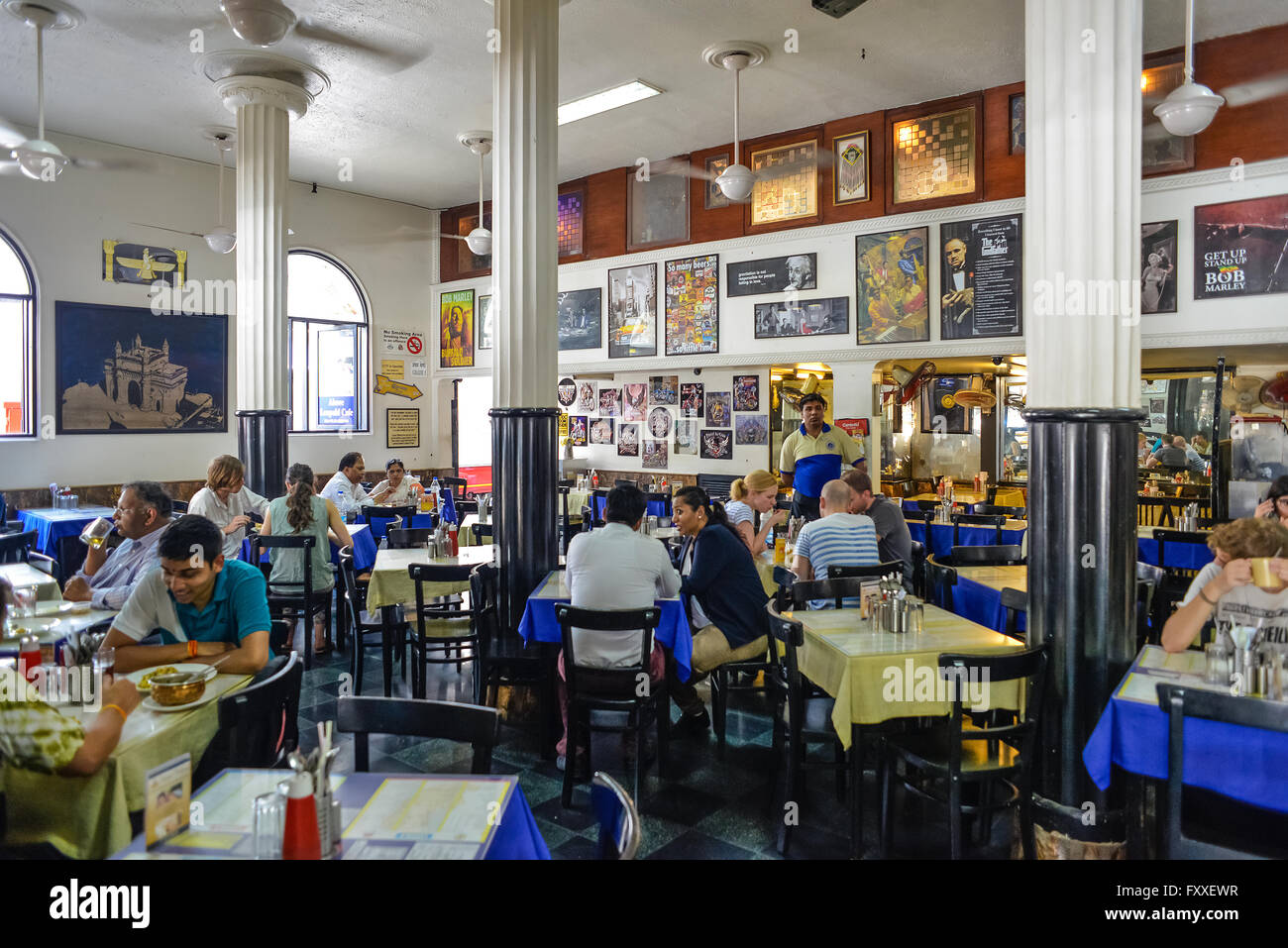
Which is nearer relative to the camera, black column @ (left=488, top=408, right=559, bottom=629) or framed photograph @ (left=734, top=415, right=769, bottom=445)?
black column @ (left=488, top=408, right=559, bottom=629)

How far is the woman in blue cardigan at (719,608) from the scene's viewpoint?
440cm

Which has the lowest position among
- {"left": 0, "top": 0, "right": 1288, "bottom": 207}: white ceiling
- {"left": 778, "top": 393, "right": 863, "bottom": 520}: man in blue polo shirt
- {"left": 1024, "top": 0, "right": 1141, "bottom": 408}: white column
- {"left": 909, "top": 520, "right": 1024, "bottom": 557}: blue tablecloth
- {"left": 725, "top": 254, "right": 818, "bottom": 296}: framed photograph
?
{"left": 909, "top": 520, "right": 1024, "bottom": 557}: blue tablecloth

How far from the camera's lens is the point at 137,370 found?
367 inches

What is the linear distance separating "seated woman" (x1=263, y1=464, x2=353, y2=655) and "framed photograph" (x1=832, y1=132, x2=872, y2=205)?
20.2ft

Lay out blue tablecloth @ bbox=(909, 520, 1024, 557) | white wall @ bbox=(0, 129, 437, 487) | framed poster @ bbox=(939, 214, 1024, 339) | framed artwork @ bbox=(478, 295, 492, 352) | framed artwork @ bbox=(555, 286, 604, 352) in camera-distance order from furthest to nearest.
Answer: framed artwork @ bbox=(478, 295, 492, 352)
framed artwork @ bbox=(555, 286, 604, 352)
white wall @ bbox=(0, 129, 437, 487)
framed poster @ bbox=(939, 214, 1024, 339)
blue tablecloth @ bbox=(909, 520, 1024, 557)

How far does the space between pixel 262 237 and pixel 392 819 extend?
7389 millimetres

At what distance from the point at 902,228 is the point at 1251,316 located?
312cm

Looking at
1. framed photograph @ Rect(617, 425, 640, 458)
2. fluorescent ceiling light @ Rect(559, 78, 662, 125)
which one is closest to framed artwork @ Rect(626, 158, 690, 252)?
fluorescent ceiling light @ Rect(559, 78, 662, 125)

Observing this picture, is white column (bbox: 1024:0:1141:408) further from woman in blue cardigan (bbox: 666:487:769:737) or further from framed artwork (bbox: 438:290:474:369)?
framed artwork (bbox: 438:290:474:369)

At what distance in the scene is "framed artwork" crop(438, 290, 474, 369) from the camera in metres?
12.0

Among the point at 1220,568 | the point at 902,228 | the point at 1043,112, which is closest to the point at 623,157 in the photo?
the point at 902,228

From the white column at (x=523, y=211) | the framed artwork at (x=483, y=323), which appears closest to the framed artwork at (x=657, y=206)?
the framed artwork at (x=483, y=323)

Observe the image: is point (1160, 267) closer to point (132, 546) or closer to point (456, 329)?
point (132, 546)

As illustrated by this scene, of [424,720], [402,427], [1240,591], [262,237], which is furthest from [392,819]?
[402,427]
